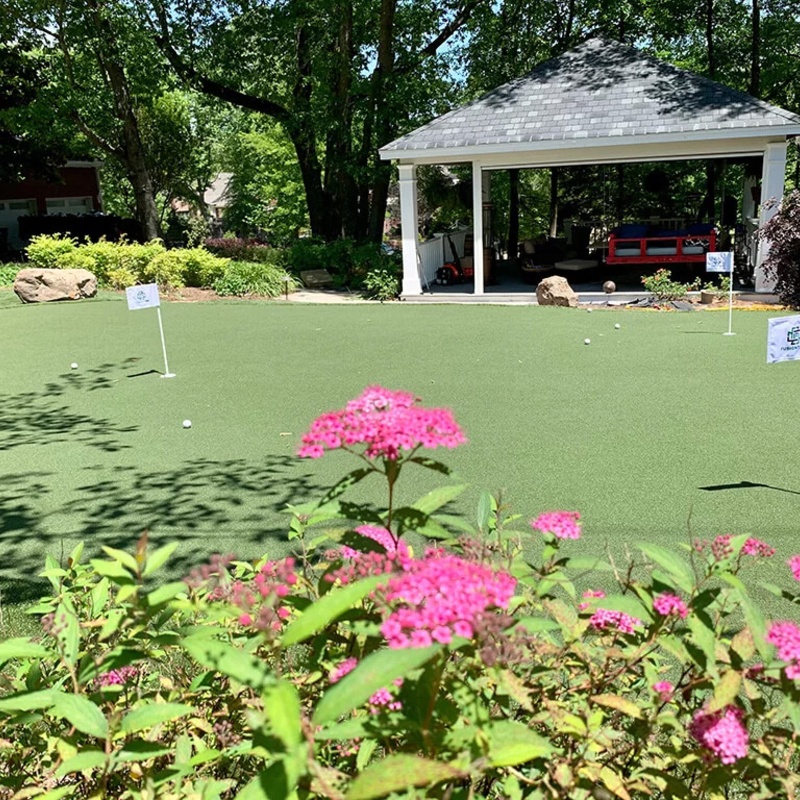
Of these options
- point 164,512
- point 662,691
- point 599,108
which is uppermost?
point 599,108

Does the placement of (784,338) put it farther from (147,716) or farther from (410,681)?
(147,716)

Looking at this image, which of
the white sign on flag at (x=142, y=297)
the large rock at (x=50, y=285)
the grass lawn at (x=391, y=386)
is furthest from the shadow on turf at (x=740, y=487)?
the large rock at (x=50, y=285)

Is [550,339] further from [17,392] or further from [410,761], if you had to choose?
[410,761]

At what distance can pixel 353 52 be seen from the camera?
837 inches

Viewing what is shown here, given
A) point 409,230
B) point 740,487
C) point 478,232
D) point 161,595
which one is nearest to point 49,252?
point 409,230

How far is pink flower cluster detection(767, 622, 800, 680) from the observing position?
4.01 ft

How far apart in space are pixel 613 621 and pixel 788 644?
0.52 metres

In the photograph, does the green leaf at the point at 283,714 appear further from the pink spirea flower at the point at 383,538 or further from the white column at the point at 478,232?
the white column at the point at 478,232

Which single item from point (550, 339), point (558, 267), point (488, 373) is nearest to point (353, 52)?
point (558, 267)

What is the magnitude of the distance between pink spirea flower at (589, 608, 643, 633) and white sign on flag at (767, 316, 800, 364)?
3020 millimetres

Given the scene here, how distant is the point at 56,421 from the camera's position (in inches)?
281

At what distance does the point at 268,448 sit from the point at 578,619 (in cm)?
469

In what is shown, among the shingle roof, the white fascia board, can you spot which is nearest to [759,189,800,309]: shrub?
the white fascia board

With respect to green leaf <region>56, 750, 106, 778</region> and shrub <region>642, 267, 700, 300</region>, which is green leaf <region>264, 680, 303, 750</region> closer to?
green leaf <region>56, 750, 106, 778</region>
